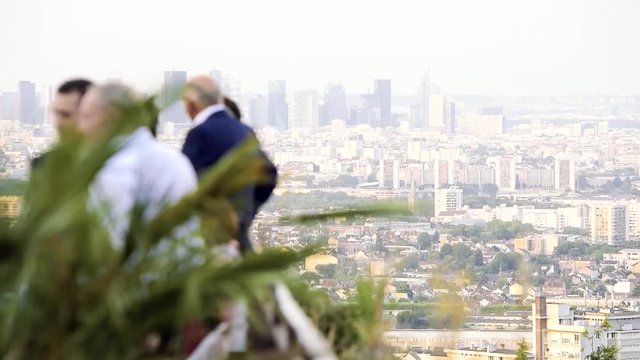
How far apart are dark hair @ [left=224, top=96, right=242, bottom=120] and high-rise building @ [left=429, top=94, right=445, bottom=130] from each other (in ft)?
356

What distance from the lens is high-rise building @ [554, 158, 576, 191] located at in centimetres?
10638

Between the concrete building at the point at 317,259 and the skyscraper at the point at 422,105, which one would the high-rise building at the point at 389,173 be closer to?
the skyscraper at the point at 422,105

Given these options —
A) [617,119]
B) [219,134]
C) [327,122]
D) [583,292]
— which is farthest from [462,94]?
[219,134]

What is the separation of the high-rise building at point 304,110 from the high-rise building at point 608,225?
1838 centimetres

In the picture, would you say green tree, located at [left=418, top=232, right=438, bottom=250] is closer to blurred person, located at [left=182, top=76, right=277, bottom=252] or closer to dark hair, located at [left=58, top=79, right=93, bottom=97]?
blurred person, located at [left=182, top=76, right=277, bottom=252]

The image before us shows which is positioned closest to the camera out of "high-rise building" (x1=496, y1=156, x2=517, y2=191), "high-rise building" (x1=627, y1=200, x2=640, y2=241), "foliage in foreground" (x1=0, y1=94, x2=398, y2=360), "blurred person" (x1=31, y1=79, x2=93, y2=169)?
"foliage in foreground" (x1=0, y1=94, x2=398, y2=360)

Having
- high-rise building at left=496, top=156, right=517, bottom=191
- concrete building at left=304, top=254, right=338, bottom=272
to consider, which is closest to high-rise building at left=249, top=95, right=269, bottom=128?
concrete building at left=304, top=254, right=338, bottom=272

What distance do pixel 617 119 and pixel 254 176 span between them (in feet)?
406

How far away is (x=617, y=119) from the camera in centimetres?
12388

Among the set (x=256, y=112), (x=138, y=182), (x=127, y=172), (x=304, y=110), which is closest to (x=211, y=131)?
(x=138, y=182)

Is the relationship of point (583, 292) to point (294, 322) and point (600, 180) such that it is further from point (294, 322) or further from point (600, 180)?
point (294, 322)

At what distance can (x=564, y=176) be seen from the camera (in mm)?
106625

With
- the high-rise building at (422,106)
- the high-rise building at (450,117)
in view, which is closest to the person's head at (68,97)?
the high-rise building at (422,106)

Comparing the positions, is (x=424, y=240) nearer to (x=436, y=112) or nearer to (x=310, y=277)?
(x=310, y=277)
